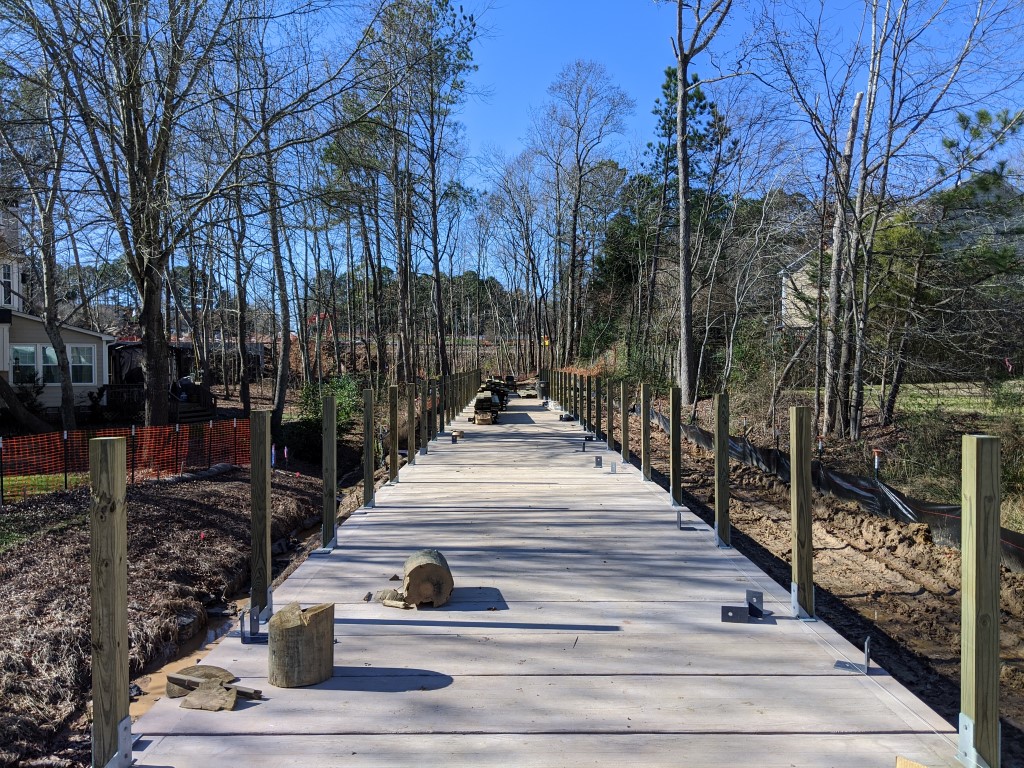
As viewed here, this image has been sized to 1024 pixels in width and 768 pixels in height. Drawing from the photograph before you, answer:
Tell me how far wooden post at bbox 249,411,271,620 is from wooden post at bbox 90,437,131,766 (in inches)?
56.2

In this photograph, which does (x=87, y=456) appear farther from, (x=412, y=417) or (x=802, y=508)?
(x=802, y=508)

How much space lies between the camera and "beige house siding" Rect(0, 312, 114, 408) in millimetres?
22000

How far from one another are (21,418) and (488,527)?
15.7m

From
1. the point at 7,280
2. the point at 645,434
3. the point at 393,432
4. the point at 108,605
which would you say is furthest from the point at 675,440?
the point at 7,280

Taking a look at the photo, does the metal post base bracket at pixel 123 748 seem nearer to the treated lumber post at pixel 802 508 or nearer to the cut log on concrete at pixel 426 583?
the cut log on concrete at pixel 426 583

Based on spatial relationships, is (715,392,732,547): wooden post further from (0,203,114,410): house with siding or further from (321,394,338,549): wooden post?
(0,203,114,410): house with siding

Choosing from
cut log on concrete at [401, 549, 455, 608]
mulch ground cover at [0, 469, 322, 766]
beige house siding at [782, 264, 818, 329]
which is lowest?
mulch ground cover at [0, 469, 322, 766]

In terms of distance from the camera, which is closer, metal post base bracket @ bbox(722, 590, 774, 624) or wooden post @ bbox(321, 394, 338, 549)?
metal post base bracket @ bbox(722, 590, 774, 624)

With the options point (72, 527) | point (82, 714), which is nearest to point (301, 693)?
point (82, 714)

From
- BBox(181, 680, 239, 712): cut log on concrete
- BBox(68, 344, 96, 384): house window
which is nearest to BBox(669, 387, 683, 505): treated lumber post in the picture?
BBox(181, 680, 239, 712): cut log on concrete

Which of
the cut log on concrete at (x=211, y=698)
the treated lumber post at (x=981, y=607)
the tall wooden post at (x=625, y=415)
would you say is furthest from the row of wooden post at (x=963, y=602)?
the tall wooden post at (x=625, y=415)

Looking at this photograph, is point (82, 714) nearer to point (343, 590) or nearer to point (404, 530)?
point (343, 590)

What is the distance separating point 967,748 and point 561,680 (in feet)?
5.21

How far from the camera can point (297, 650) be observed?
137 inches
